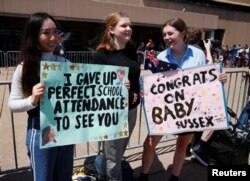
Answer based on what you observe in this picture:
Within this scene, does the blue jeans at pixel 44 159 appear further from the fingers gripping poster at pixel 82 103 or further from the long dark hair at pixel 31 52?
the long dark hair at pixel 31 52

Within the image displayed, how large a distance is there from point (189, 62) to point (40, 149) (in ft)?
5.67

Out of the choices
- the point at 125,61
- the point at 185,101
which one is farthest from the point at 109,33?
the point at 185,101

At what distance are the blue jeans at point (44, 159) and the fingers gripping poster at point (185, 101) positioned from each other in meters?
1.02

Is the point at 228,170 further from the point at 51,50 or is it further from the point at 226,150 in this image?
the point at 51,50

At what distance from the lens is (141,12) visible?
1030 inches

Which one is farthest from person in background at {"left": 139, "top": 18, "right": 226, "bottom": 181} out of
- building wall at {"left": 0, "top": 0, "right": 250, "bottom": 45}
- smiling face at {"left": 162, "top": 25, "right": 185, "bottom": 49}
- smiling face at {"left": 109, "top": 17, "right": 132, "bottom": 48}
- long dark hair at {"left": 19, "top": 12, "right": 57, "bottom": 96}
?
building wall at {"left": 0, "top": 0, "right": 250, "bottom": 45}

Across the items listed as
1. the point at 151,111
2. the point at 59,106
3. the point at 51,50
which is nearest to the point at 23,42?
the point at 51,50

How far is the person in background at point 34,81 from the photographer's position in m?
2.17

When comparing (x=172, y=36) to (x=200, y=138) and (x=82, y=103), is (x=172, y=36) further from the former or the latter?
(x=200, y=138)

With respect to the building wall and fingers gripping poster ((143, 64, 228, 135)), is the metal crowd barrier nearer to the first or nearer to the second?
fingers gripping poster ((143, 64, 228, 135))

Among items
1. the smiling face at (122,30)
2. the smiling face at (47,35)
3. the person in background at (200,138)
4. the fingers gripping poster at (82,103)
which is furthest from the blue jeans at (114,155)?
the person in background at (200,138)

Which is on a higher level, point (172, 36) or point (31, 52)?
point (172, 36)

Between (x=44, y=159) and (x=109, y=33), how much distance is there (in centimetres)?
125

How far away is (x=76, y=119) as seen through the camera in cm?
250
